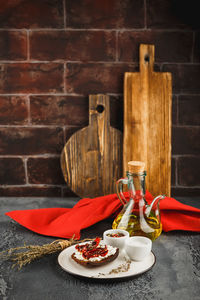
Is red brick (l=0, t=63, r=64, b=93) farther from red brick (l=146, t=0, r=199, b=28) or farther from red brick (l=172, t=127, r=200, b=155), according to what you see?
red brick (l=172, t=127, r=200, b=155)

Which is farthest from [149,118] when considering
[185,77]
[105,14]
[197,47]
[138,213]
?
[138,213]

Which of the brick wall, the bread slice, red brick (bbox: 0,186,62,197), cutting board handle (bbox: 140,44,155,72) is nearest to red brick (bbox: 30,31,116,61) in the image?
the brick wall

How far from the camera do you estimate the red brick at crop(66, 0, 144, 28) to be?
1.47 m

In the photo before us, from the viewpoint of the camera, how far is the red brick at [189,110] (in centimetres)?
151

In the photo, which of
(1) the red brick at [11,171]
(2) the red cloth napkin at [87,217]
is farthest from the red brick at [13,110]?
(2) the red cloth napkin at [87,217]

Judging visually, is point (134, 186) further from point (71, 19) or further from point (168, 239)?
point (71, 19)

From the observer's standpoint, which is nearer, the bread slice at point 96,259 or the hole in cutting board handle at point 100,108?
the bread slice at point 96,259

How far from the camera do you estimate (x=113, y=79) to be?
1.52 m

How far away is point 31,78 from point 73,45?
0.82 feet

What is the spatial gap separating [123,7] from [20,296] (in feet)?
4.17

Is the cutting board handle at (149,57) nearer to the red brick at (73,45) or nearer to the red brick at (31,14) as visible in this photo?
the red brick at (73,45)

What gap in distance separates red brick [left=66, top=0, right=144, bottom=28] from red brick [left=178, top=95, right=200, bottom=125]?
1.31 ft

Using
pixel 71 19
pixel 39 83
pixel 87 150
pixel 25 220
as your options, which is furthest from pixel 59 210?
pixel 71 19

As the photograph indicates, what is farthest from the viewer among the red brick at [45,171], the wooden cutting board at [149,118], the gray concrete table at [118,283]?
the red brick at [45,171]
